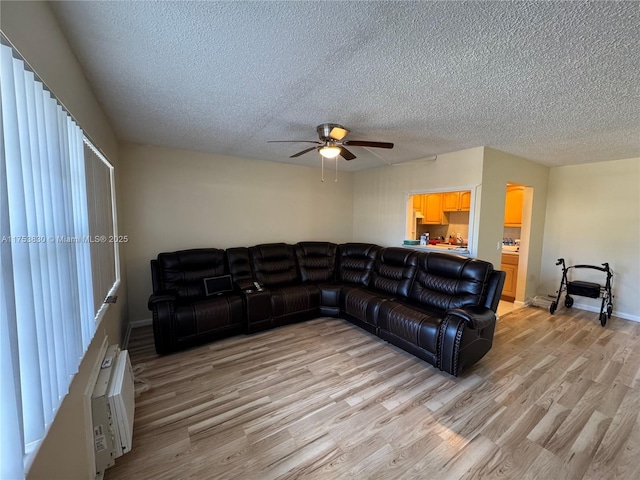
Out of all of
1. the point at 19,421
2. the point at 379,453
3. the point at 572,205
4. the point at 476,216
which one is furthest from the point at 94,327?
the point at 572,205

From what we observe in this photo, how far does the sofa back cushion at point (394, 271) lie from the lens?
3.55 metres

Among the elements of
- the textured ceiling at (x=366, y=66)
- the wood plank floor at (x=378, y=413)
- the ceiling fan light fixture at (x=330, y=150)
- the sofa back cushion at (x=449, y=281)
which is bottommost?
the wood plank floor at (x=378, y=413)

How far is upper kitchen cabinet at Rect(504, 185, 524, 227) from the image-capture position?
4992 millimetres

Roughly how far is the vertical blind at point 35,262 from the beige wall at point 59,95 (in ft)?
0.25

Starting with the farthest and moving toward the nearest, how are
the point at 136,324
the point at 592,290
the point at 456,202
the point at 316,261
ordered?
the point at 456,202 < the point at 316,261 < the point at 592,290 < the point at 136,324

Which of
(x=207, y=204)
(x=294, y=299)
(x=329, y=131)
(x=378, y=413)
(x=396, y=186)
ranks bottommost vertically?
(x=378, y=413)

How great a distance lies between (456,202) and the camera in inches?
205

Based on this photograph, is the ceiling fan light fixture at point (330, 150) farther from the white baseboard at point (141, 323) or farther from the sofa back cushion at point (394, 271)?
the white baseboard at point (141, 323)

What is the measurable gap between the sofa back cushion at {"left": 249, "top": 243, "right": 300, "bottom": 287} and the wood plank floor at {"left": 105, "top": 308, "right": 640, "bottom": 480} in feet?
3.46

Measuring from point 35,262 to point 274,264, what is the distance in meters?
3.18

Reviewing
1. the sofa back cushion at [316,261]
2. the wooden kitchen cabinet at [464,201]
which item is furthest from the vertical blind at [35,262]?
the wooden kitchen cabinet at [464,201]

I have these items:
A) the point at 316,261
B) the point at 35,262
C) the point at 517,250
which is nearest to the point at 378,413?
the point at 35,262

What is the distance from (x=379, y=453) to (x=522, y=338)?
2.68m

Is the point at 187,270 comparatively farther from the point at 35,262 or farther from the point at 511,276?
the point at 511,276
